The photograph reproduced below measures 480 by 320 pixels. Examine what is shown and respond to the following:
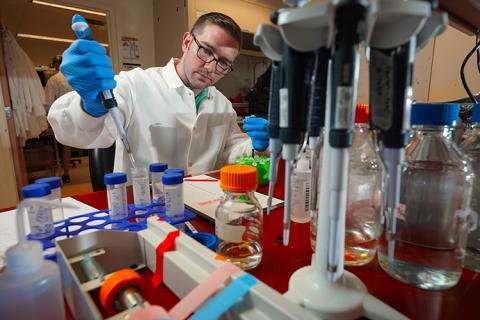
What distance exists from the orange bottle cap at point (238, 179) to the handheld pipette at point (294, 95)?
6.0 inches

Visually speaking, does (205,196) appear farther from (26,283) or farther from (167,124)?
(167,124)

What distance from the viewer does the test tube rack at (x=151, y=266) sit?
0.26m

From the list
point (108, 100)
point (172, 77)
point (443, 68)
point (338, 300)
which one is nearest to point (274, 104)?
point (338, 300)

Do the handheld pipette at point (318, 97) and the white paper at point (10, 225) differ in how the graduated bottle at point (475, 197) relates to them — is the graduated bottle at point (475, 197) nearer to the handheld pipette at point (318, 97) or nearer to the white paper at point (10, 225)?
the handheld pipette at point (318, 97)

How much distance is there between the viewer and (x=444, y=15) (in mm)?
210

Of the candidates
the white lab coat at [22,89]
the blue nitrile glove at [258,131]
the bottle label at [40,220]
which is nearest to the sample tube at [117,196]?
the bottle label at [40,220]

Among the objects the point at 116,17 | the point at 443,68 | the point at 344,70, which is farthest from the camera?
the point at 116,17

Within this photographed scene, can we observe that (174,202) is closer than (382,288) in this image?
No

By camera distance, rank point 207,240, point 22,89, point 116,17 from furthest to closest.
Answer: point 22,89, point 116,17, point 207,240

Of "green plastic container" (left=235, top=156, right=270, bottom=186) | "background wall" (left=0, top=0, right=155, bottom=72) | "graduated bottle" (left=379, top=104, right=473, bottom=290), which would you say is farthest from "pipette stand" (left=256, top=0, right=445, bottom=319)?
"background wall" (left=0, top=0, right=155, bottom=72)

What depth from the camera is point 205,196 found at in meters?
0.70

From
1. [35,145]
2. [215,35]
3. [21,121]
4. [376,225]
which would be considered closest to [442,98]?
[215,35]

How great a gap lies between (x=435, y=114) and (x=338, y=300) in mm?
257

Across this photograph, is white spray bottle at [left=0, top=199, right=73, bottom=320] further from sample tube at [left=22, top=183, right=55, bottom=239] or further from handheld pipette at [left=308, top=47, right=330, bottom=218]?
handheld pipette at [left=308, top=47, right=330, bottom=218]
